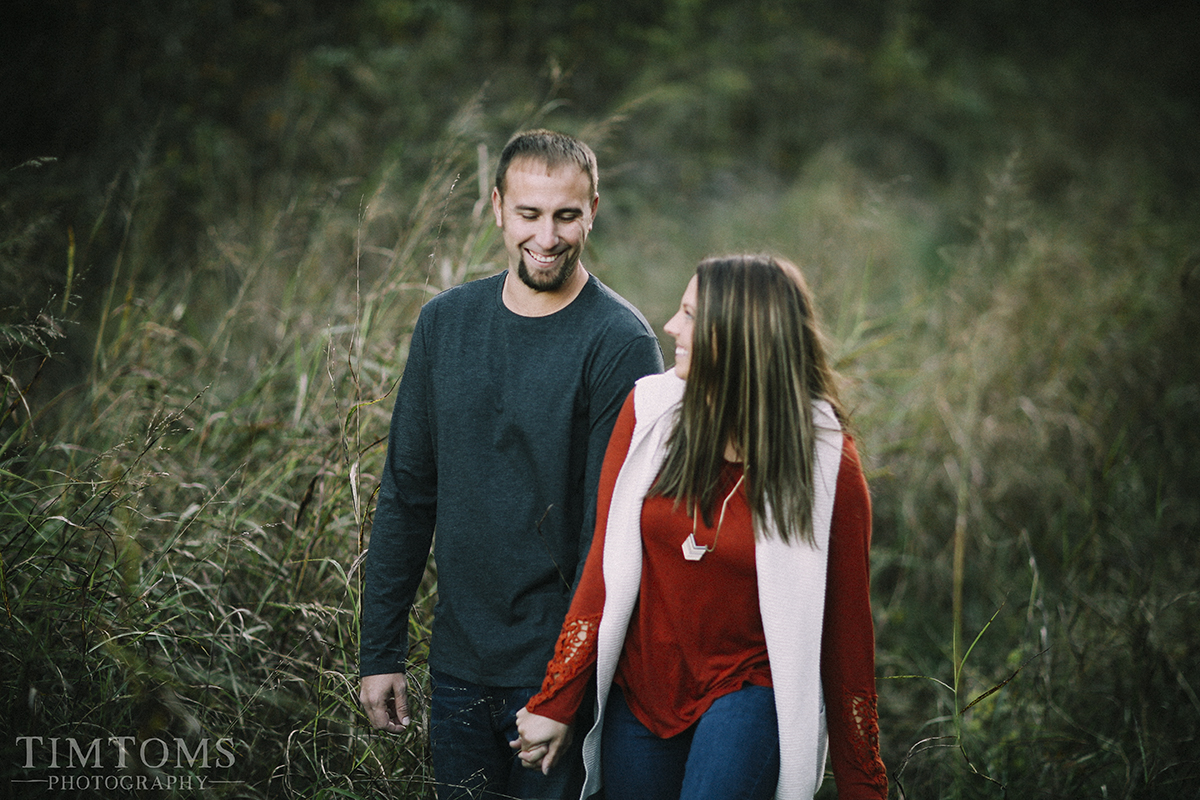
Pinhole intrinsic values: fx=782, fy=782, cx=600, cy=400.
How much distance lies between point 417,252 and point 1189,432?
4.22m

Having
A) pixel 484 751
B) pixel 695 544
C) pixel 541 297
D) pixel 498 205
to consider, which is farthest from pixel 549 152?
pixel 484 751

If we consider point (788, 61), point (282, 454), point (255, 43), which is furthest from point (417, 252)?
point (788, 61)

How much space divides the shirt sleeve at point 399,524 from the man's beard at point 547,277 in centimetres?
30

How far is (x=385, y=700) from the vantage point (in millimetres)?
1912

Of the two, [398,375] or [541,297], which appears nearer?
[541,297]

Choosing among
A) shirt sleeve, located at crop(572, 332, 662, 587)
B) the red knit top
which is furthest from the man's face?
the red knit top

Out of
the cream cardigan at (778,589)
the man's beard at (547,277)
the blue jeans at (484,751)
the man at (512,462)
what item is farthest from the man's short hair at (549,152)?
the blue jeans at (484,751)

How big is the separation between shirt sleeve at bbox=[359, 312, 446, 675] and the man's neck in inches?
9.7

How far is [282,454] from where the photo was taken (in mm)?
2672

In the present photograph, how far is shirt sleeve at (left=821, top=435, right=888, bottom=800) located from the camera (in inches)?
65.7

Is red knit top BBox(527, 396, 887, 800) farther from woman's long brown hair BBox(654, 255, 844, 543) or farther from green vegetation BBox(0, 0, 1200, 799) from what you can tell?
green vegetation BBox(0, 0, 1200, 799)

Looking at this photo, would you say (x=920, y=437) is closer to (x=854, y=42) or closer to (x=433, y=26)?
(x=433, y=26)

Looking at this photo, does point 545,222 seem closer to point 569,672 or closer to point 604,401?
point 604,401

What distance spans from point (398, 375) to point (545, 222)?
1.06 m
